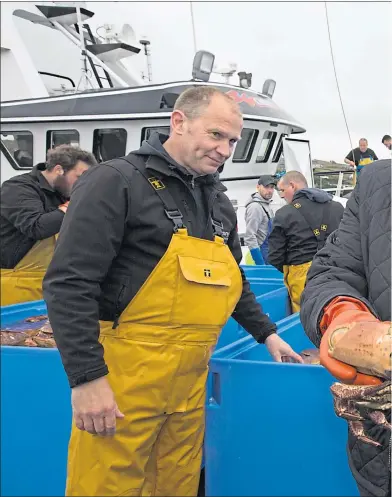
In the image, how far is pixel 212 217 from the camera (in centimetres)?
136

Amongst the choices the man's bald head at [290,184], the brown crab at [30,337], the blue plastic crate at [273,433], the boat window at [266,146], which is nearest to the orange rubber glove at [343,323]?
the blue plastic crate at [273,433]

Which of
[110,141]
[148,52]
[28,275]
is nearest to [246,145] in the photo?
[110,141]

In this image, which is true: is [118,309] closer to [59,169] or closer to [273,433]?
[273,433]

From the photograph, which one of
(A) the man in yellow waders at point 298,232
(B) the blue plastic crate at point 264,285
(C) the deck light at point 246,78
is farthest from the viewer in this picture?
(B) the blue plastic crate at point 264,285

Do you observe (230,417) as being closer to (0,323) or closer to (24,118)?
(0,323)

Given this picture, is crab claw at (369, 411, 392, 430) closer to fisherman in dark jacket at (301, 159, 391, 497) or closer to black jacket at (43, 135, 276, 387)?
fisherman in dark jacket at (301, 159, 391, 497)

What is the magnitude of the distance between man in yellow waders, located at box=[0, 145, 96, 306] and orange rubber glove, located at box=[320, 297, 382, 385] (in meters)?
1.64

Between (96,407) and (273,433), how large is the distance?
1.88 feet

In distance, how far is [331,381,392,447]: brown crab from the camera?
541 mm

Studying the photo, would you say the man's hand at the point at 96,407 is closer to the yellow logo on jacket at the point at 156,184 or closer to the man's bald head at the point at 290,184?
the yellow logo on jacket at the point at 156,184

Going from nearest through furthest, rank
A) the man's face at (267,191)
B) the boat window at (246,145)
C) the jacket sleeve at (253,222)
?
the jacket sleeve at (253,222) < the man's face at (267,191) < the boat window at (246,145)

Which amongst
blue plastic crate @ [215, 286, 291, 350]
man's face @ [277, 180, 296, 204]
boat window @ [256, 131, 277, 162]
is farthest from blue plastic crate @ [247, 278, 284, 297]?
boat window @ [256, 131, 277, 162]

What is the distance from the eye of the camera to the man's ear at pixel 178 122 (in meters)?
1.30

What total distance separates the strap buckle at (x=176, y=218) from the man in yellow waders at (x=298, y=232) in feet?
4.40
